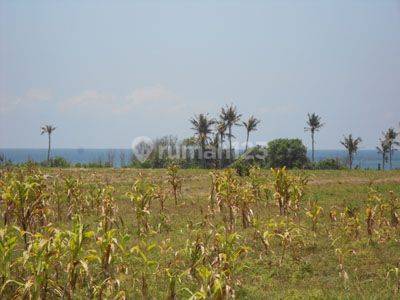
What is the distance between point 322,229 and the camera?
462 inches

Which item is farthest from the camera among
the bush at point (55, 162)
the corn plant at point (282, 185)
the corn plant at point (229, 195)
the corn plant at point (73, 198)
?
the bush at point (55, 162)

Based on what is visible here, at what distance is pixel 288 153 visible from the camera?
191 feet

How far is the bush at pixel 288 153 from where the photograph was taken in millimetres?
58156

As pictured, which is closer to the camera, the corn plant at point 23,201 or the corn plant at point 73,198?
the corn plant at point 23,201

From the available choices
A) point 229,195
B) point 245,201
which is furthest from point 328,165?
point 245,201

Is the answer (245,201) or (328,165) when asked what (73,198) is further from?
(328,165)

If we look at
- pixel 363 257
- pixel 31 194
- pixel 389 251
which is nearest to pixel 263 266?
pixel 363 257

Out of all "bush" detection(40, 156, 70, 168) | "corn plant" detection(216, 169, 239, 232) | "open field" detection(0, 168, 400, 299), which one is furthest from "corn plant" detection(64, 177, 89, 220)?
"bush" detection(40, 156, 70, 168)

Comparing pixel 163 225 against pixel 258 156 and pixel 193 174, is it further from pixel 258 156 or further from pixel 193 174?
pixel 258 156

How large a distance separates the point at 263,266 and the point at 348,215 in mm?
5014

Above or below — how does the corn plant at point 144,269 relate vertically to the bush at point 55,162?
below

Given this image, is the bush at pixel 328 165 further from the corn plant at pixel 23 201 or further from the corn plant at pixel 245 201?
the corn plant at pixel 23 201

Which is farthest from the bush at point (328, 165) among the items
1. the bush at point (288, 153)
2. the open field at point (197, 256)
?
the open field at point (197, 256)

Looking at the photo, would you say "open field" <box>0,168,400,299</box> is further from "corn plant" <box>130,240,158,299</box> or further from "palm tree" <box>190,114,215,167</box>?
"palm tree" <box>190,114,215,167</box>
